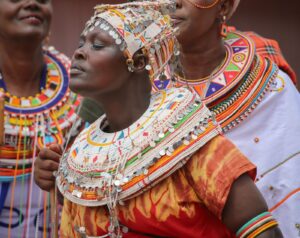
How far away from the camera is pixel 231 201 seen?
Answer: 2281 mm

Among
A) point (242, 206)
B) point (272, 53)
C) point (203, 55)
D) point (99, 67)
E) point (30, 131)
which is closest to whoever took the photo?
point (242, 206)

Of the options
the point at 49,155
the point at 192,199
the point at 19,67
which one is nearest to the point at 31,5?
the point at 19,67

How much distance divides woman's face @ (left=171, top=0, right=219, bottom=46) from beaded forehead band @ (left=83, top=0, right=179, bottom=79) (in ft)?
2.10

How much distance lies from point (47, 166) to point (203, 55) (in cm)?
97

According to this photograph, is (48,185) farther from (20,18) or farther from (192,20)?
(20,18)

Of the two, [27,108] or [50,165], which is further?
[27,108]

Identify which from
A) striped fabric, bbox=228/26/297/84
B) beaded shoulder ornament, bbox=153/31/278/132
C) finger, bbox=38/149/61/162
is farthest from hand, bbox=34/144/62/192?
striped fabric, bbox=228/26/297/84

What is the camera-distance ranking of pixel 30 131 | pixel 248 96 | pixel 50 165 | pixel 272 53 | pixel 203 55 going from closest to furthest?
pixel 50 165
pixel 248 96
pixel 203 55
pixel 30 131
pixel 272 53

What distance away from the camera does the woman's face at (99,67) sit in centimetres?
252

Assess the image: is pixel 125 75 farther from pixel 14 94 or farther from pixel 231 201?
pixel 14 94

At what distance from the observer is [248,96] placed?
3289 millimetres

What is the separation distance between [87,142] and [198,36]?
103cm

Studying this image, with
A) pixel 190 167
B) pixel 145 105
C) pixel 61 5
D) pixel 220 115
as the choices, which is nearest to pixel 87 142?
pixel 145 105

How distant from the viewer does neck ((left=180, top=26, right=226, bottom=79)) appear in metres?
3.45
